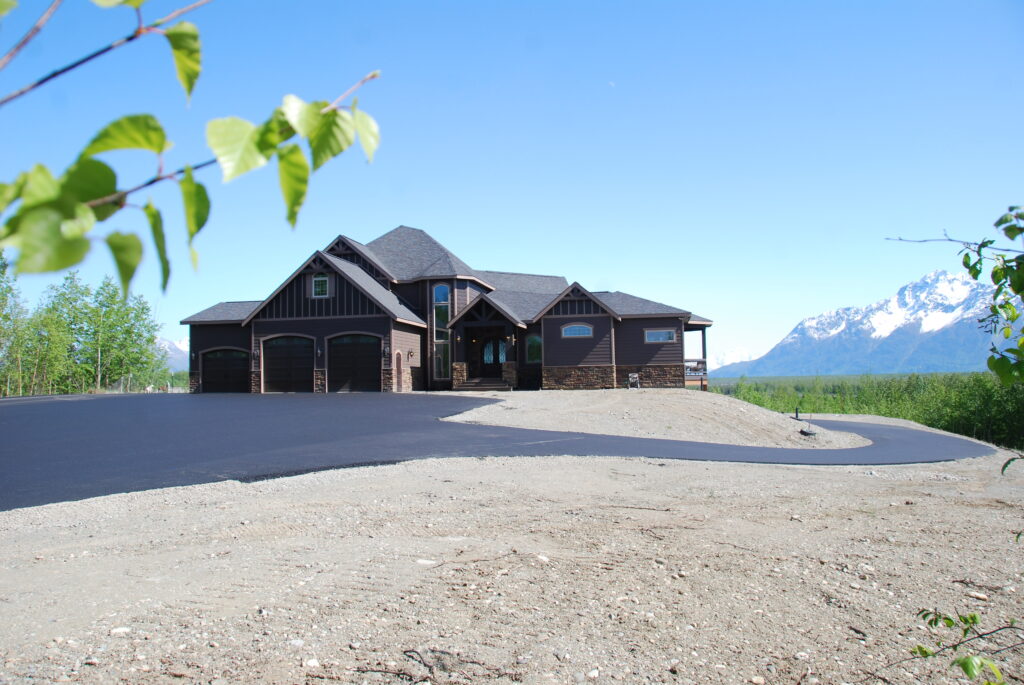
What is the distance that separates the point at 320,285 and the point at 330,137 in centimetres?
3047

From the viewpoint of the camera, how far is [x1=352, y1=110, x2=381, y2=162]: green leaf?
0.93 metres

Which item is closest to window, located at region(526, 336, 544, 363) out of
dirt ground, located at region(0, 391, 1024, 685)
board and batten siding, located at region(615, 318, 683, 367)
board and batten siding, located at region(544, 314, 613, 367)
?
board and batten siding, located at region(544, 314, 613, 367)

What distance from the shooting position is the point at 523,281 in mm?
41719

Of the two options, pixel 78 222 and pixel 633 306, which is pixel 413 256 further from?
pixel 78 222

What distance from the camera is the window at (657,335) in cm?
3186

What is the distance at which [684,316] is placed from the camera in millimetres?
31453

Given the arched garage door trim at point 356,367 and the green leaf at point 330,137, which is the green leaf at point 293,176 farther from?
the arched garage door trim at point 356,367

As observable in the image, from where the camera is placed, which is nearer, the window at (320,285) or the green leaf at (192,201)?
the green leaf at (192,201)

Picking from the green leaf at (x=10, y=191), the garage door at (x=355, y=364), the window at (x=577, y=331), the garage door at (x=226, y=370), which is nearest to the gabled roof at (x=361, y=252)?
the garage door at (x=355, y=364)

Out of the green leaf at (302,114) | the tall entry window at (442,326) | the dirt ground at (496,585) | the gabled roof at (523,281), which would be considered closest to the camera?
the green leaf at (302,114)

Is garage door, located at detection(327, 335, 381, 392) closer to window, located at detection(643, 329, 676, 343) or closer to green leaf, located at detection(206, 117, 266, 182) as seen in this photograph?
window, located at detection(643, 329, 676, 343)

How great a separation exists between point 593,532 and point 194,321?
97.9ft

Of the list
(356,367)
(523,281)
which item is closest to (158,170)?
(356,367)

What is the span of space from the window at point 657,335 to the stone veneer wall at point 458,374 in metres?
8.45
